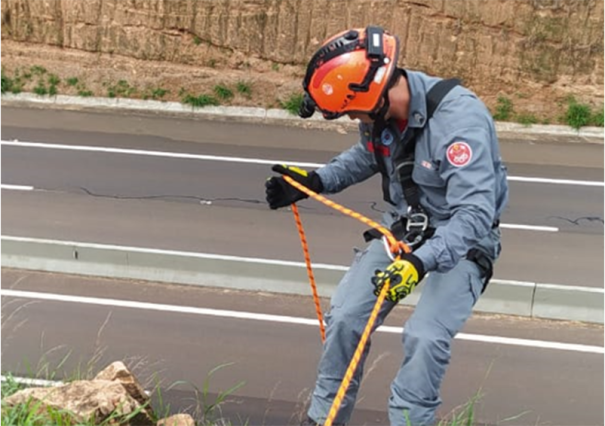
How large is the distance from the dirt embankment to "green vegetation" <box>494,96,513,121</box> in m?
0.12

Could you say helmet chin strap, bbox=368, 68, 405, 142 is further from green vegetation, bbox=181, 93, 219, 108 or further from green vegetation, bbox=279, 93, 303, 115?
green vegetation, bbox=181, 93, 219, 108

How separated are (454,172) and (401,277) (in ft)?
1.73

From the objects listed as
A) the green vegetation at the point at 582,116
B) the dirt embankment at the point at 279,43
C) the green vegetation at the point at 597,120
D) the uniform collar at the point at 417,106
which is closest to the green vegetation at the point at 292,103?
the dirt embankment at the point at 279,43

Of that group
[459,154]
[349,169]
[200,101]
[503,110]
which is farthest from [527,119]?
[459,154]

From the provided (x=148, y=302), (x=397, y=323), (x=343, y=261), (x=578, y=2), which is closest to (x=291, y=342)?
(x=397, y=323)

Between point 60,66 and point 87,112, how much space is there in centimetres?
190

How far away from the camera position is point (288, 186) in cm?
459

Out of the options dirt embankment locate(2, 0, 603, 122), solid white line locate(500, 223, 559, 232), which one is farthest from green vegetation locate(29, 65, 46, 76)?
solid white line locate(500, 223, 559, 232)

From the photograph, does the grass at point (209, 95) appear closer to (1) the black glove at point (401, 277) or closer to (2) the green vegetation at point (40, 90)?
(2) the green vegetation at point (40, 90)

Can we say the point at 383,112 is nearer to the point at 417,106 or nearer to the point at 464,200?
the point at 417,106

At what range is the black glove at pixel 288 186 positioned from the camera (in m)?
4.57

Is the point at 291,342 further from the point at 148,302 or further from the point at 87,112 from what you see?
the point at 87,112

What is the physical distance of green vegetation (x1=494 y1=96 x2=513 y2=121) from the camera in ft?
52.9

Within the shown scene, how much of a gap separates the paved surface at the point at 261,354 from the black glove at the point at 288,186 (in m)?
1.71
